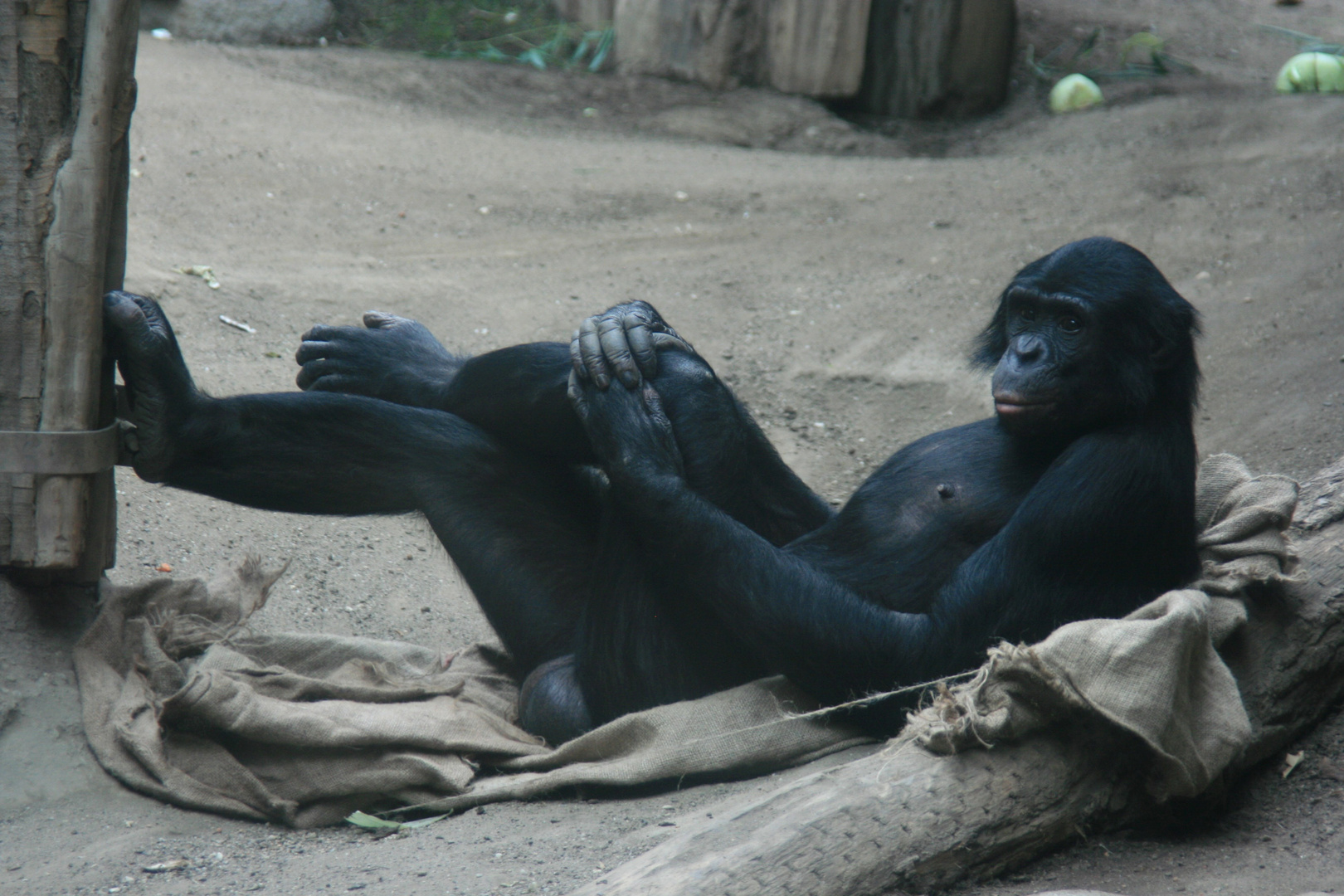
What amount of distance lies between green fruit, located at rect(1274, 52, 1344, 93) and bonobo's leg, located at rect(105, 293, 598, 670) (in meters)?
7.94

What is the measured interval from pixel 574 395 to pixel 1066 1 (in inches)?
431

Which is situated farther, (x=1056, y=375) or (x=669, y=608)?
(x=669, y=608)

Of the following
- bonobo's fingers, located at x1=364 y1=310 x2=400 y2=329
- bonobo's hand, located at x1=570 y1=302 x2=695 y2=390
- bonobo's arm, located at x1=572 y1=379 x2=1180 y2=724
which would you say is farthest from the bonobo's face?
bonobo's fingers, located at x1=364 y1=310 x2=400 y2=329

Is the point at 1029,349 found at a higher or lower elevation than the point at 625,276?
higher

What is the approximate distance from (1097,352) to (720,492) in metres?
1.07

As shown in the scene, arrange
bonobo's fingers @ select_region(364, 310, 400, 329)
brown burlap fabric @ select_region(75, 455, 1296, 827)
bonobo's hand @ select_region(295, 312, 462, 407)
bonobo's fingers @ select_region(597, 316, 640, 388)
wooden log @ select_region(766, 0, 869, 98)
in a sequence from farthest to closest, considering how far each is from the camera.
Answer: wooden log @ select_region(766, 0, 869, 98)
bonobo's fingers @ select_region(364, 310, 400, 329)
bonobo's hand @ select_region(295, 312, 462, 407)
bonobo's fingers @ select_region(597, 316, 640, 388)
brown burlap fabric @ select_region(75, 455, 1296, 827)

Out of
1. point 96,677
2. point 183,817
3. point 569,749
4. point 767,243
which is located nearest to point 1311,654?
point 569,749

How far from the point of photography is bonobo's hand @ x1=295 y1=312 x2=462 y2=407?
398cm

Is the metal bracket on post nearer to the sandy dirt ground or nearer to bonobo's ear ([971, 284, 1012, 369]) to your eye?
the sandy dirt ground

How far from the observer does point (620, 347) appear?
3398mm

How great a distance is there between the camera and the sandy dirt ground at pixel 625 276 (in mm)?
2736

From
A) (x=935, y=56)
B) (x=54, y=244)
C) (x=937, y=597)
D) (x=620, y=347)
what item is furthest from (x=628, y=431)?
(x=935, y=56)

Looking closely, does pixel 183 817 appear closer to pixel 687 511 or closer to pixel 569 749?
pixel 569 749

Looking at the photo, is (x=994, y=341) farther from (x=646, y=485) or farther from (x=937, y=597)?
(x=646, y=485)
